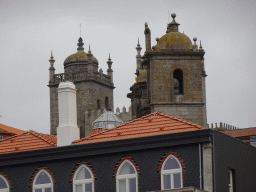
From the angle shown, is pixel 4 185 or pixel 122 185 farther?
pixel 4 185

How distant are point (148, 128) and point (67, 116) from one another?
415cm

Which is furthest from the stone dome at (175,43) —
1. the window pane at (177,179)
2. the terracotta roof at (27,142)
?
the window pane at (177,179)

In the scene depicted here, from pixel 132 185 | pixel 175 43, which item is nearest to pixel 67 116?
pixel 132 185

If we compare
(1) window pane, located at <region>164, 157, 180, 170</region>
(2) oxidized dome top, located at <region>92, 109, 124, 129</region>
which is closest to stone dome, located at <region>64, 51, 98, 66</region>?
(2) oxidized dome top, located at <region>92, 109, 124, 129</region>

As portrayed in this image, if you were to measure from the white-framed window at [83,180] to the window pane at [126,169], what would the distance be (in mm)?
1403

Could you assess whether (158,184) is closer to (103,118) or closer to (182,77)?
(182,77)

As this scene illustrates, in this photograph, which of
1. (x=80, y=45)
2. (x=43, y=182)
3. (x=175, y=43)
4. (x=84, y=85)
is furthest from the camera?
(x=80, y=45)

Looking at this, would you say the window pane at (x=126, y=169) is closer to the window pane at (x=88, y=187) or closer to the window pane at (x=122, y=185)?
the window pane at (x=122, y=185)

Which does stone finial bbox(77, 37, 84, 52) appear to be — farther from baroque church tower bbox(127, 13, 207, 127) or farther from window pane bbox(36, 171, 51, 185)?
window pane bbox(36, 171, 51, 185)

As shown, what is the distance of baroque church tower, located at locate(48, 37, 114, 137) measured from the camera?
391 feet

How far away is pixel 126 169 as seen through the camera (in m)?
38.8

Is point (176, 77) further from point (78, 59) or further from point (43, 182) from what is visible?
point (78, 59)

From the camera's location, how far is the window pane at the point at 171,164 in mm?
37562

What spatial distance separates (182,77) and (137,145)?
23.2 m
